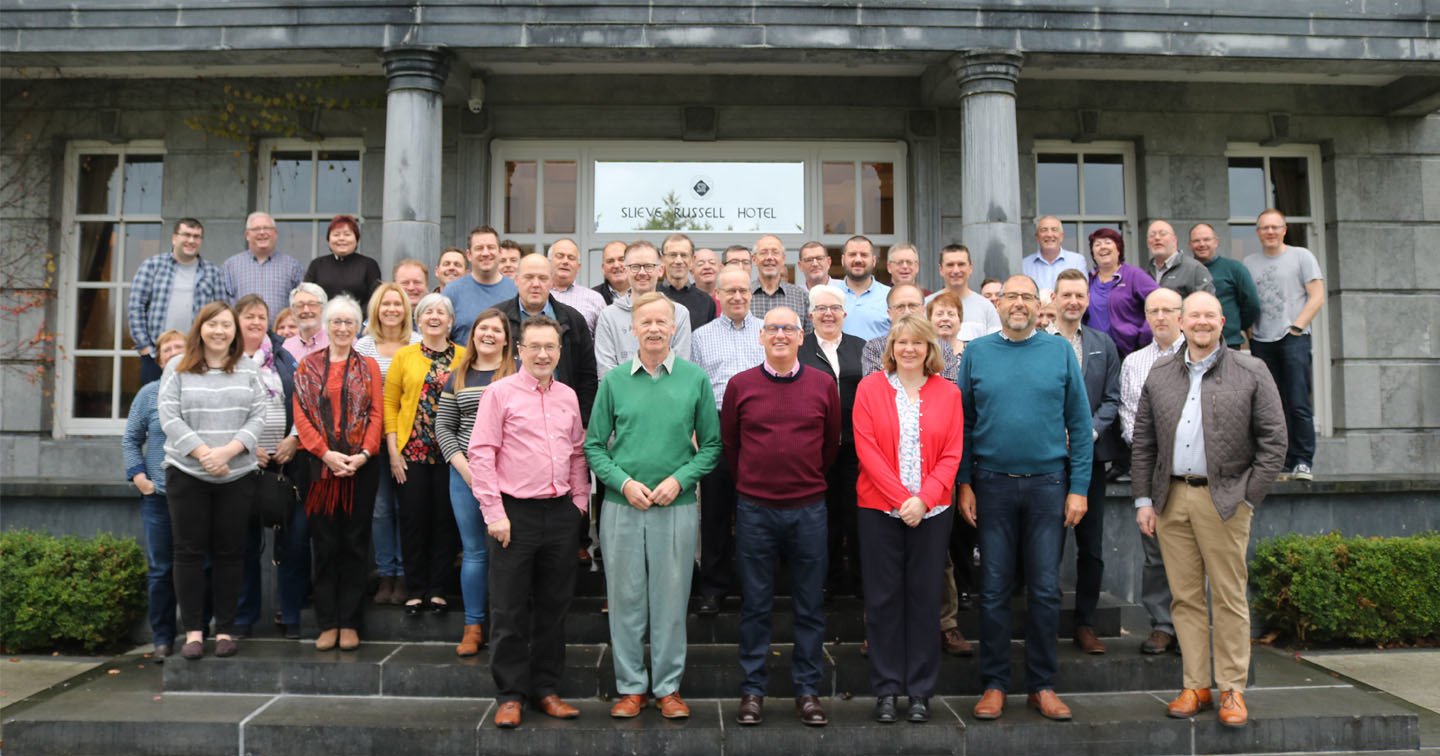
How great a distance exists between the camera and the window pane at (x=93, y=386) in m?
10.1

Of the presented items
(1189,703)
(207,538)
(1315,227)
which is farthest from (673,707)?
(1315,227)

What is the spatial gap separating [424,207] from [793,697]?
4988 millimetres

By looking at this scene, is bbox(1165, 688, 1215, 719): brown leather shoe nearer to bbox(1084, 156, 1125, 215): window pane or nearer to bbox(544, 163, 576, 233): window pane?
bbox(1084, 156, 1125, 215): window pane

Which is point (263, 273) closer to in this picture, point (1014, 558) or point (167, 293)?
point (167, 293)

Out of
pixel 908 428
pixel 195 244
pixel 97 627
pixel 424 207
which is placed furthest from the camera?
pixel 424 207

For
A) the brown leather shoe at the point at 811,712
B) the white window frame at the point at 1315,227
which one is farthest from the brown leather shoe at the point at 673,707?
the white window frame at the point at 1315,227

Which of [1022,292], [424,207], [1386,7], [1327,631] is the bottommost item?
[1327,631]

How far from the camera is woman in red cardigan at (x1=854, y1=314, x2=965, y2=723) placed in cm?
466

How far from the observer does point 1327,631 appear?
7086 millimetres

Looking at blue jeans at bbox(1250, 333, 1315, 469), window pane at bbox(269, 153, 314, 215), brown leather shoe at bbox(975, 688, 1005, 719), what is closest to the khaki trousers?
brown leather shoe at bbox(975, 688, 1005, 719)

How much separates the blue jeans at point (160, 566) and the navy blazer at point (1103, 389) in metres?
5.31

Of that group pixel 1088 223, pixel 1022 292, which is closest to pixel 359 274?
pixel 1022 292

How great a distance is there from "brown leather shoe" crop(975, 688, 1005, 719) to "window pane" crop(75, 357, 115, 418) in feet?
30.0

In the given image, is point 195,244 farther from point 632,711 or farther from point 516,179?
point 632,711
